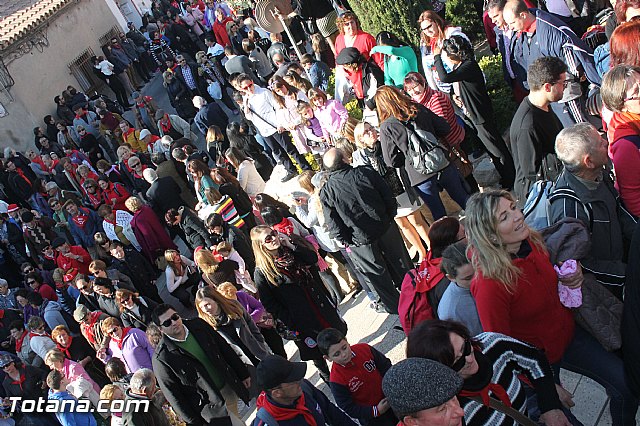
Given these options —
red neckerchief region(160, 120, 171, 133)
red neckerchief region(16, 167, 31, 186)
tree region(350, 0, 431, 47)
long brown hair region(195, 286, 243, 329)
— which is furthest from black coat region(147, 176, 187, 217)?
red neckerchief region(16, 167, 31, 186)

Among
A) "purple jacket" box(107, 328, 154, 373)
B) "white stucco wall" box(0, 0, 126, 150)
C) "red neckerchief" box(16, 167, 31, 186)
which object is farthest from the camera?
"white stucco wall" box(0, 0, 126, 150)

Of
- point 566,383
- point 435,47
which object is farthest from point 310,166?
point 566,383

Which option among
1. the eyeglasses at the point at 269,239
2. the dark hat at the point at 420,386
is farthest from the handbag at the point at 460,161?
the dark hat at the point at 420,386

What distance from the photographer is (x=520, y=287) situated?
10.5 ft

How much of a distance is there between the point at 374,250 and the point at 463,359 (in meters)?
2.93

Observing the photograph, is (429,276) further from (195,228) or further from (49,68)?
(49,68)

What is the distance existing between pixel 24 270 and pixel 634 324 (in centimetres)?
940

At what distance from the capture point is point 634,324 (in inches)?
117

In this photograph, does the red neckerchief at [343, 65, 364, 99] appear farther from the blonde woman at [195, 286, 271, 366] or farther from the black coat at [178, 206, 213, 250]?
the blonde woman at [195, 286, 271, 366]

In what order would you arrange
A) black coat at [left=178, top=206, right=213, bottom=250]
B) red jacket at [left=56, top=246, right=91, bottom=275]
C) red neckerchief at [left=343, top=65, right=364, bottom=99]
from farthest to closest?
1. red jacket at [left=56, top=246, right=91, bottom=275]
2. red neckerchief at [left=343, top=65, right=364, bottom=99]
3. black coat at [left=178, top=206, right=213, bottom=250]

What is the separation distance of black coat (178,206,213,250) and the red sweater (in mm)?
5008

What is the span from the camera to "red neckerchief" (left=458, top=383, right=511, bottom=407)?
2.78 m

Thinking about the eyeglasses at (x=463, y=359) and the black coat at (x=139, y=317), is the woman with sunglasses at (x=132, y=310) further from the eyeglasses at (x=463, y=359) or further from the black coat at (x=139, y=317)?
the eyeglasses at (x=463, y=359)

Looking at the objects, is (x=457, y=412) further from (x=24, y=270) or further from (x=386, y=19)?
(x=24, y=270)
